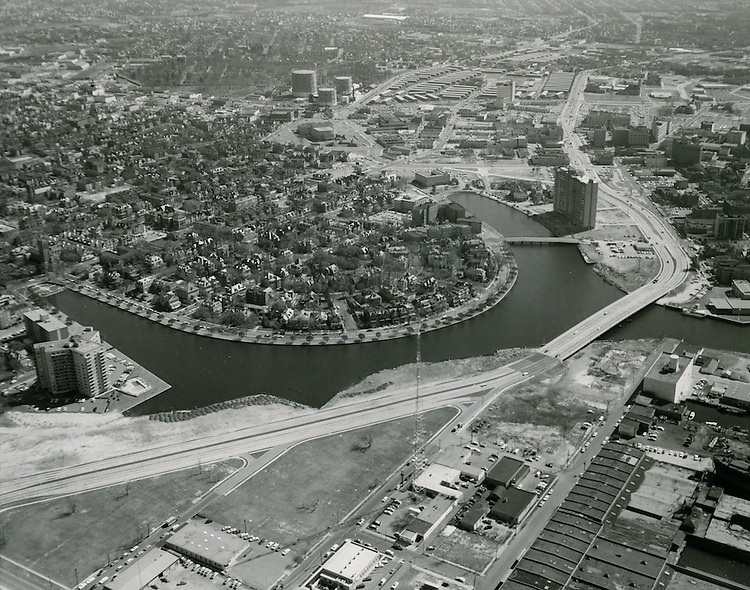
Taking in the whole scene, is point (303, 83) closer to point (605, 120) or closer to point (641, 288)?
point (605, 120)

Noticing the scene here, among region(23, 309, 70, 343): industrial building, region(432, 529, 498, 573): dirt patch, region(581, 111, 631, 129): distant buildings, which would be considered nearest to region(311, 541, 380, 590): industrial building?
region(432, 529, 498, 573): dirt patch

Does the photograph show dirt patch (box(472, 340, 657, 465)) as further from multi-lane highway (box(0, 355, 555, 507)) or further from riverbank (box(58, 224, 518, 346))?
riverbank (box(58, 224, 518, 346))

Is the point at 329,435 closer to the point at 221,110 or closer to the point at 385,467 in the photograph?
the point at 385,467

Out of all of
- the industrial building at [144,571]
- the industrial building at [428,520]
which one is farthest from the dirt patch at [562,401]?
the industrial building at [144,571]


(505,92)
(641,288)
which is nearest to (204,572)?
(641,288)

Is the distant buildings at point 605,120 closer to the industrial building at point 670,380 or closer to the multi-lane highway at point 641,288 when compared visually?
the multi-lane highway at point 641,288


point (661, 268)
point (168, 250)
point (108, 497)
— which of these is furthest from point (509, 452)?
point (168, 250)

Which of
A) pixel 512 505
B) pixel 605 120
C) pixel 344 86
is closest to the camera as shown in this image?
pixel 512 505
